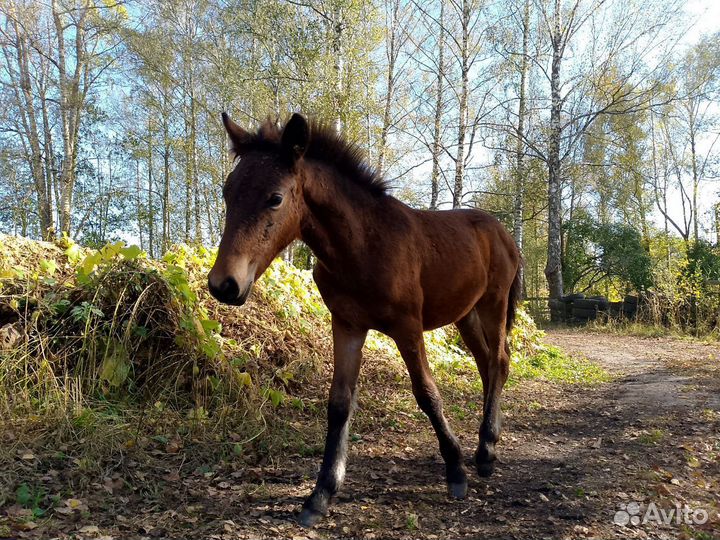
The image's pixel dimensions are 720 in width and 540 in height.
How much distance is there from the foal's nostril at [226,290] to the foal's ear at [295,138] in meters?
0.83

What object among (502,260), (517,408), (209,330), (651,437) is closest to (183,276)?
(209,330)

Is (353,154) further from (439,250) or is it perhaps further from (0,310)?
(0,310)

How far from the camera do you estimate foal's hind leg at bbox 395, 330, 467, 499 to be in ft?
9.58

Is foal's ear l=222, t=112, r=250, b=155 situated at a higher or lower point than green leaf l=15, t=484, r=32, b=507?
higher

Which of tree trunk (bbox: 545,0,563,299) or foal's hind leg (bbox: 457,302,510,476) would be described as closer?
foal's hind leg (bbox: 457,302,510,476)

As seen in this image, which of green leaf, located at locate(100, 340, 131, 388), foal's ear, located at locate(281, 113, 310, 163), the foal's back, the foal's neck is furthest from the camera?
green leaf, located at locate(100, 340, 131, 388)

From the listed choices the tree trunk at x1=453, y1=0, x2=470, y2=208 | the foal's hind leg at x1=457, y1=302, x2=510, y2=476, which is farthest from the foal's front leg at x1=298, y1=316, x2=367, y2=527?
the tree trunk at x1=453, y1=0, x2=470, y2=208

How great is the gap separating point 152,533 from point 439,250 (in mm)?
2462

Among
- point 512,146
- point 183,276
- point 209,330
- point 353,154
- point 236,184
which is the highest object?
point 512,146

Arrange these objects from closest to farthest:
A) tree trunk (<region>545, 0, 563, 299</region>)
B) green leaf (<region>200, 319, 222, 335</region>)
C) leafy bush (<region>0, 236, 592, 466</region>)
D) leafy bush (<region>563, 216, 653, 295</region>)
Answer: leafy bush (<region>0, 236, 592, 466</region>) < green leaf (<region>200, 319, 222, 335</region>) < tree trunk (<region>545, 0, 563, 299</region>) < leafy bush (<region>563, 216, 653, 295</region>)

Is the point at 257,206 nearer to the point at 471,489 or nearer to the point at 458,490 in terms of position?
the point at 458,490

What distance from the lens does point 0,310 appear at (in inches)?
163

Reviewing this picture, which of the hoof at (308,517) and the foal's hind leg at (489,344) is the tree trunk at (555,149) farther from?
the hoof at (308,517)

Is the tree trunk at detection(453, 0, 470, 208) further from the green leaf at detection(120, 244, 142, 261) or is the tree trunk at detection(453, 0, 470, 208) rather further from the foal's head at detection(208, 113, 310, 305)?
the foal's head at detection(208, 113, 310, 305)
